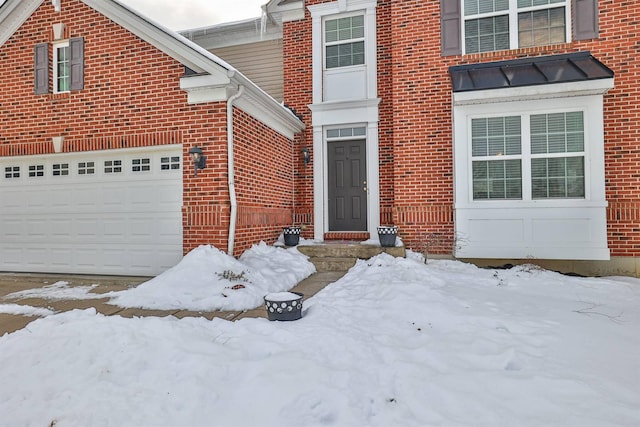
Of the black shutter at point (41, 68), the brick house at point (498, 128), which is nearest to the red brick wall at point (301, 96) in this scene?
the brick house at point (498, 128)

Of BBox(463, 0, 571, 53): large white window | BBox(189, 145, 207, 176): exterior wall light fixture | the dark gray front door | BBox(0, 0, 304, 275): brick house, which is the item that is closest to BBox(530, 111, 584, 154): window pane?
BBox(463, 0, 571, 53): large white window

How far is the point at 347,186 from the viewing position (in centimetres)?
875

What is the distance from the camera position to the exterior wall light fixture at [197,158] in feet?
20.5

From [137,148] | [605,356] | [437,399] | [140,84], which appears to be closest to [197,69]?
[140,84]

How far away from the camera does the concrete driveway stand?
441 cm

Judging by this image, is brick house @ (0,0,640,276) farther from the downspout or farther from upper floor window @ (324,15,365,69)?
upper floor window @ (324,15,365,69)

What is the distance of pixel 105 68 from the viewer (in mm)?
6840

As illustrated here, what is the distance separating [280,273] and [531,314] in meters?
3.77

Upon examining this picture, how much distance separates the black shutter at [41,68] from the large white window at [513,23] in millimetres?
8506

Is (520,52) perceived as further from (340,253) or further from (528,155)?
(340,253)

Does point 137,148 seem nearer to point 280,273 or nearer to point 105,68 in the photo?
point 105,68

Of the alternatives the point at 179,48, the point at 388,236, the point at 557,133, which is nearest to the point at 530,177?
the point at 557,133

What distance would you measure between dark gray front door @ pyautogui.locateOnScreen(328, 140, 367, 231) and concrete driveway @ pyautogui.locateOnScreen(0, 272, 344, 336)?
209cm

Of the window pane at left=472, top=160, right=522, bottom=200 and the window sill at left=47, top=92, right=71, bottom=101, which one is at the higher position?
the window sill at left=47, top=92, right=71, bottom=101
